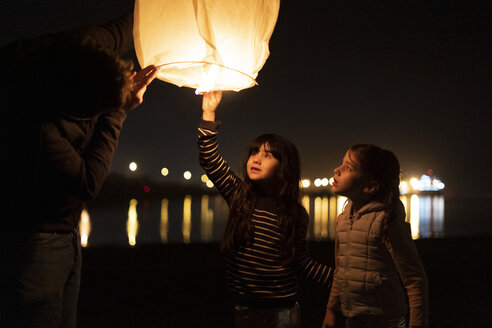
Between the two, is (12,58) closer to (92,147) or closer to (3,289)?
(92,147)

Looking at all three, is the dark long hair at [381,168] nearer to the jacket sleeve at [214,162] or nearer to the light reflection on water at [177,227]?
the light reflection on water at [177,227]

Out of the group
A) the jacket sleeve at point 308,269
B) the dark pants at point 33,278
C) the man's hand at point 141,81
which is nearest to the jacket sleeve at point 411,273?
the jacket sleeve at point 308,269

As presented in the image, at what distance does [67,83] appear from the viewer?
4.15ft

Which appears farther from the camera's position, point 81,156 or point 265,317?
point 265,317

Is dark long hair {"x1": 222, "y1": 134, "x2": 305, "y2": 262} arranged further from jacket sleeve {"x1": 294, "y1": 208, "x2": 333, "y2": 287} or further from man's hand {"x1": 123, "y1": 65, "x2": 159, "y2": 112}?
man's hand {"x1": 123, "y1": 65, "x2": 159, "y2": 112}

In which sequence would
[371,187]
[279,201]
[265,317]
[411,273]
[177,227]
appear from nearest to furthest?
1. [411,273]
2. [265,317]
3. [371,187]
4. [279,201]
5. [177,227]

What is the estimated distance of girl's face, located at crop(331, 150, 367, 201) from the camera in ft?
7.29

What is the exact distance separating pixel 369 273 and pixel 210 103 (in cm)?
143

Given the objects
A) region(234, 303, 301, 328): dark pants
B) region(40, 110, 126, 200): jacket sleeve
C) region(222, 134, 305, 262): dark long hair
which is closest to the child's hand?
region(222, 134, 305, 262): dark long hair

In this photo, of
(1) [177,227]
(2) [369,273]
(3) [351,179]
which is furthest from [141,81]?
(1) [177,227]

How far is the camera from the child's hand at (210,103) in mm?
2250

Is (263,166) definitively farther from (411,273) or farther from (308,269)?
(411,273)

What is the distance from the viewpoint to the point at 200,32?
4.99 feet

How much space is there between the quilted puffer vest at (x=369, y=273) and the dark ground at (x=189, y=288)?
221cm
